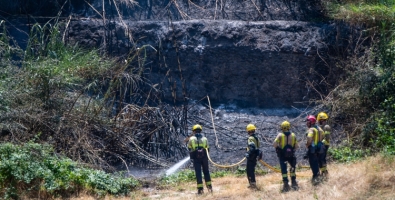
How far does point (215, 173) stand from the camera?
50.2ft

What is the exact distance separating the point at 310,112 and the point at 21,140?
7.84m

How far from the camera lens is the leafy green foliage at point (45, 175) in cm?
1277

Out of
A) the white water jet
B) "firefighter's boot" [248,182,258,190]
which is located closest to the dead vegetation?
"firefighter's boot" [248,182,258,190]

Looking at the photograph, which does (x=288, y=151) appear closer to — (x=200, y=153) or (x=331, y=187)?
(x=331, y=187)

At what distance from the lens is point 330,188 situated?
1208 cm

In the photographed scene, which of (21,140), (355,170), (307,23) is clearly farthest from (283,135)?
(307,23)

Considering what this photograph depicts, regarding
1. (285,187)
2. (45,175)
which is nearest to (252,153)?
(285,187)

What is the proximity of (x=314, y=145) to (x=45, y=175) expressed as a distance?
5.42 metres

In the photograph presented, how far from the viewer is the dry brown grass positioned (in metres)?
11.9

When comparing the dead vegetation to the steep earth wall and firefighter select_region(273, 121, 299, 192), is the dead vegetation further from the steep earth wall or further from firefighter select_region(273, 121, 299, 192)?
the steep earth wall

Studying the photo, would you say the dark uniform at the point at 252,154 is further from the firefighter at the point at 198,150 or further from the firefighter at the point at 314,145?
the firefighter at the point at 314,145

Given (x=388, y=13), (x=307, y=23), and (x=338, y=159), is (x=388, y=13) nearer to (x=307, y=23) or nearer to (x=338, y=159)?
(x=307, y=23)

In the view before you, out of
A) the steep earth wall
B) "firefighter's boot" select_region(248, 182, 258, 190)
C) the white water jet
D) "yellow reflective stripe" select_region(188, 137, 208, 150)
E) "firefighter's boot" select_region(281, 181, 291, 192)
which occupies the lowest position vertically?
the white water jet

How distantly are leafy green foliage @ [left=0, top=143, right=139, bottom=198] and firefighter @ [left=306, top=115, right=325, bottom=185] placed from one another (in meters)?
4.04
